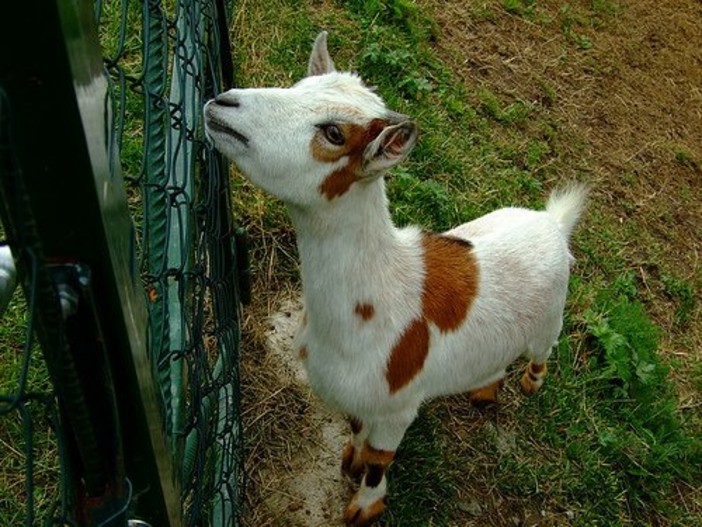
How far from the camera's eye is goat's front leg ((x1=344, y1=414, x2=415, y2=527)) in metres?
2.78

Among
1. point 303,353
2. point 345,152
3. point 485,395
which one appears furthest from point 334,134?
point 485,395

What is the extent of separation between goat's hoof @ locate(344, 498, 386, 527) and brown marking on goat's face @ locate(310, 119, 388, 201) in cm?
135

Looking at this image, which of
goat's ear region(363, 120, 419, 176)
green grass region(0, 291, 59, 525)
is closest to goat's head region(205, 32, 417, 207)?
goat's ear region(363, 120, 419, 176)

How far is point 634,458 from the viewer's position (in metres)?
3.57

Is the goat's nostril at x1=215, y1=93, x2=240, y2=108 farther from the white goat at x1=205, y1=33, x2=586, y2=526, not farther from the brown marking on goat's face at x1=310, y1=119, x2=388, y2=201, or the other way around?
the brown marking on goat's face at x1=310, y1=119, x2=388, y2=201

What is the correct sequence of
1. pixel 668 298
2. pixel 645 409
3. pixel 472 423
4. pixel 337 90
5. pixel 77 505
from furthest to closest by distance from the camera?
pixel 668 298, pixel 645 409, pixel 472 423, pixel 337 90, pixel 77 505

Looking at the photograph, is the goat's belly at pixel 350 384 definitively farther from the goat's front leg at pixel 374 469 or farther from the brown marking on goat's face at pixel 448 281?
the brown marking on goat's face at pixel 448 281

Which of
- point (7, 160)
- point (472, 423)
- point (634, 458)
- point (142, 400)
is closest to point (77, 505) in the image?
point (142, 400)

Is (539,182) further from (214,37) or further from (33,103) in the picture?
(33,103)

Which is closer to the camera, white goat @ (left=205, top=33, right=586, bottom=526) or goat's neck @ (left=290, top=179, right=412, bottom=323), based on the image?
white goat @ (left=205, top=33, right=586, bottom=526)

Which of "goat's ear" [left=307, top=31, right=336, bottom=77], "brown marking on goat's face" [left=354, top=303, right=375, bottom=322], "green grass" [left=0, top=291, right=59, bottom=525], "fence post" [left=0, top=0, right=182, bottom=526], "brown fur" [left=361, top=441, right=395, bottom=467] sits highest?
"fence post" [left=0, top=0, right=182, bottom=526]

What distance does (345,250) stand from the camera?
7.75 ft

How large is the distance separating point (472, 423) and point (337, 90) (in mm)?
1839

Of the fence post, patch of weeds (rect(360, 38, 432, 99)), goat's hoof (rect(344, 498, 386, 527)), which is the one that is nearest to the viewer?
the fence post
